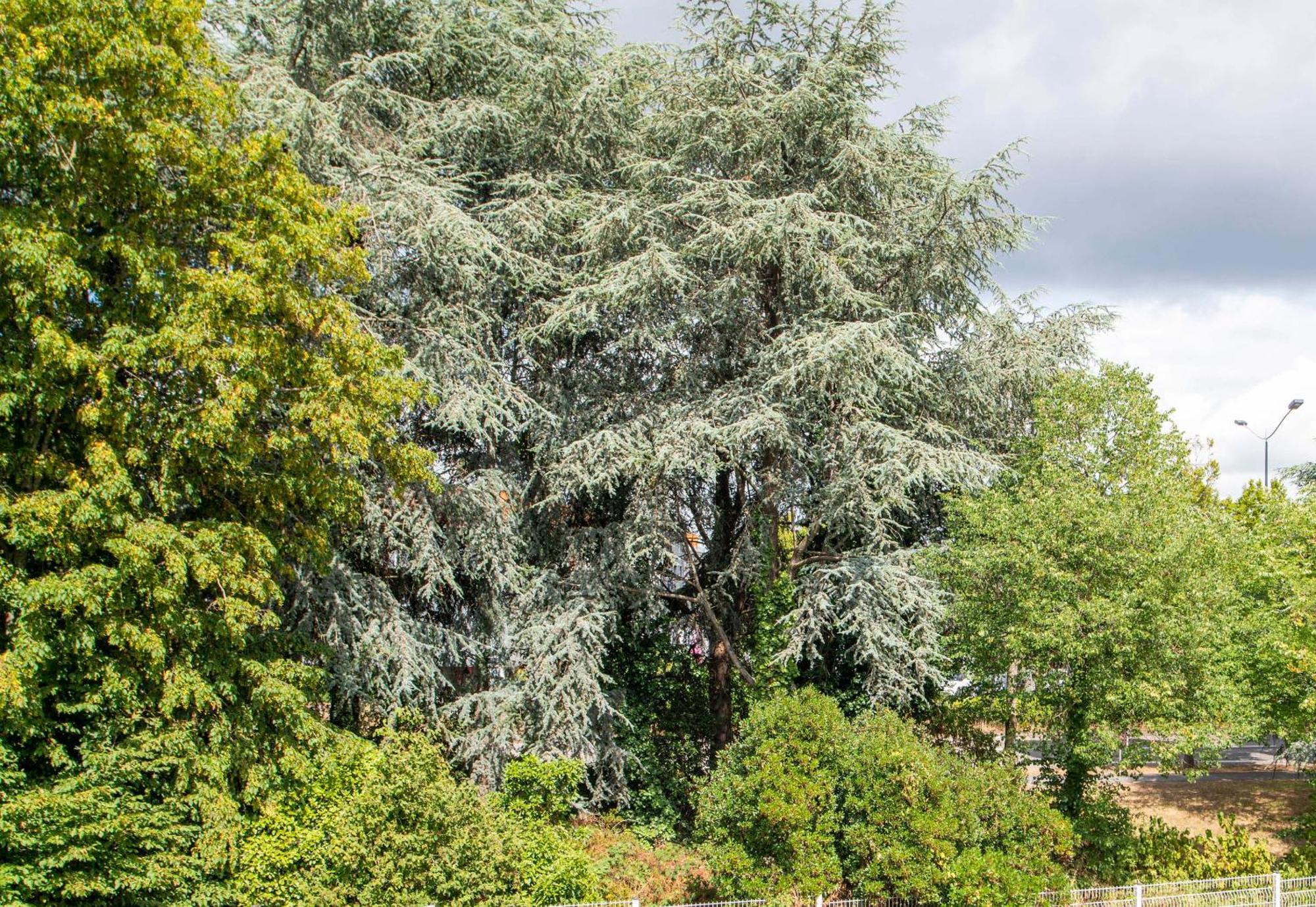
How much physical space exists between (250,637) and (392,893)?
4.10 meters

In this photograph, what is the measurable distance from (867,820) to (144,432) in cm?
1011

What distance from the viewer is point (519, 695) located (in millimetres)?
15102

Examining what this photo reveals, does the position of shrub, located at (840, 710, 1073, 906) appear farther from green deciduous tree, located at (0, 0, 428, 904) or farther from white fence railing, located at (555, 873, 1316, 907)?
green deciduous tree, located at (0, 0, 428, 904)

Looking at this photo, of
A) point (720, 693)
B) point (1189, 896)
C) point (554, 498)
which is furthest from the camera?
point (720, 693)

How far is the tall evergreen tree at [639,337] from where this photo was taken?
1470cm

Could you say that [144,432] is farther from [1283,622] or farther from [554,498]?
[1283,622]

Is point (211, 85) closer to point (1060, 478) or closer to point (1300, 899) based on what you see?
point (1060, 478)

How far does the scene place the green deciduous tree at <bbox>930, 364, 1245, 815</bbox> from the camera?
498 inches

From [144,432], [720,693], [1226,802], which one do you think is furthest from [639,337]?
[1226,802]

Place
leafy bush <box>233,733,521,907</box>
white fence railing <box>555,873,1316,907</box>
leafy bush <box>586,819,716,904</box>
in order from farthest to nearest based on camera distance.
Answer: leafy bush <box>586,819,716,904</box>
white fence railing <box>555,873,1316,907</box>
leafy bush <box>233,733,521,907</box>

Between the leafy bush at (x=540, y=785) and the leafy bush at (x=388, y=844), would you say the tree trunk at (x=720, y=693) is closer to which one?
the leafy bush at (x=540, y=785)

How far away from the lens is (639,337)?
53.1 feet

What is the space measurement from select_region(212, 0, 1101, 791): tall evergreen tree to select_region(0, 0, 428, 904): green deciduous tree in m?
2.59

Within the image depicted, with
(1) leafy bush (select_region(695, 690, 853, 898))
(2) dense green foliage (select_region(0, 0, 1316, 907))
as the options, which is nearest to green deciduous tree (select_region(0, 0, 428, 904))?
(2) dense green foliage (select_region(0, 0, 1316, 907))
